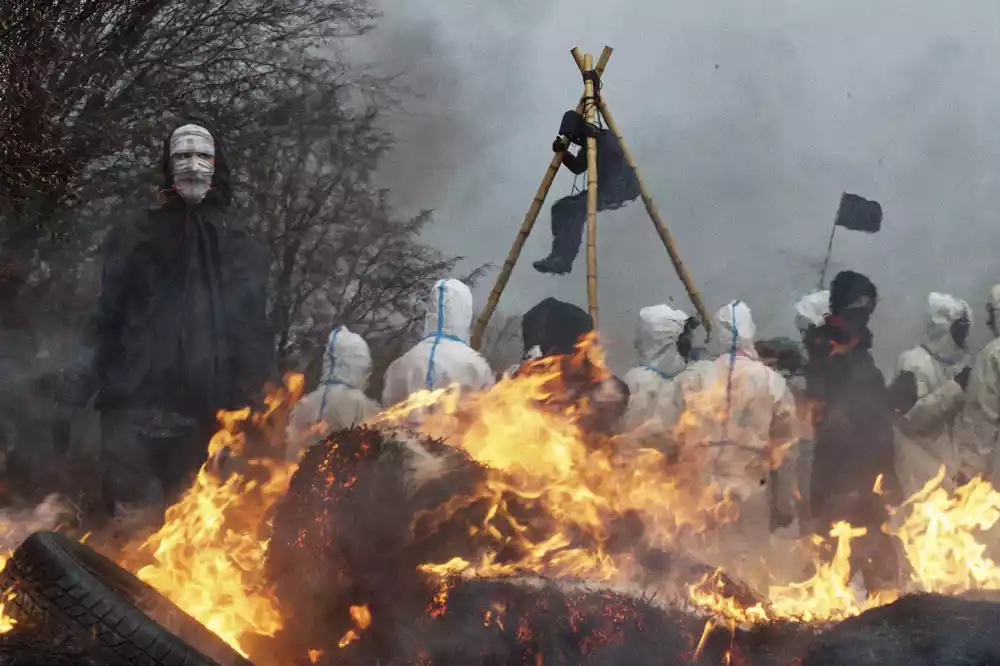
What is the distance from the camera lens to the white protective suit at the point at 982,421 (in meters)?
5.75

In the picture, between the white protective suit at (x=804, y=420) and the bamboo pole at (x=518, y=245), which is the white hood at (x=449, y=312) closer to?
the bamboo pole at (x=518, y=245)

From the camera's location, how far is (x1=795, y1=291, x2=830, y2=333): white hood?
580cm

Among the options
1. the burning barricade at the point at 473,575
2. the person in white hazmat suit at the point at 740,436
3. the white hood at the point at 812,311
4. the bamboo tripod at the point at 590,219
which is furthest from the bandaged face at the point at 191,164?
the white hood at the point at 812,311

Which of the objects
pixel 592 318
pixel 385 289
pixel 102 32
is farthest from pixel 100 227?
pixel 592 318

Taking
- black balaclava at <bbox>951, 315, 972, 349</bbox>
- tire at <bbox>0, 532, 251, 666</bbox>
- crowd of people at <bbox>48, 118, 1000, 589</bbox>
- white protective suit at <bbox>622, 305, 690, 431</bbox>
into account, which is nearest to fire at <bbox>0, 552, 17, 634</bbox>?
tire at <bbox>0, 532, 251, 666</bbox>

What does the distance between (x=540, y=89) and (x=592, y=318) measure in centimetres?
356

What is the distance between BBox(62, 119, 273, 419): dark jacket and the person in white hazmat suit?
2.42 meters

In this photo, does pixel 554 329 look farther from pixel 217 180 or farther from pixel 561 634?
pixel 561 634

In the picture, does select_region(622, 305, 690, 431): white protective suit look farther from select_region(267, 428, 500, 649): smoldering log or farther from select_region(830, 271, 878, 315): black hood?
select_region(267, 428, 500, 649): smoldering log

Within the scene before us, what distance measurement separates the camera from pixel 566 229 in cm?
636

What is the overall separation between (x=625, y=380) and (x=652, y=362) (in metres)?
0.21

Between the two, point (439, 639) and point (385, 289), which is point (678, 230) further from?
point (439, 639)

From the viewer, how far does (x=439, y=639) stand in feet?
8.38

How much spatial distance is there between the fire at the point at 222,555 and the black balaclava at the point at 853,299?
3.71m
